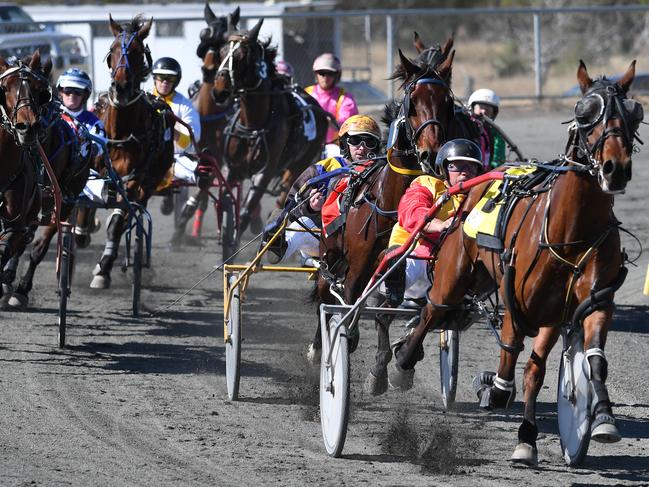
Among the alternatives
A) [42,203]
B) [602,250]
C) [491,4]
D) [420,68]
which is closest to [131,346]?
[42,203]

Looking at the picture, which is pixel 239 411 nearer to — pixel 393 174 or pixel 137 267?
pixel 393 174

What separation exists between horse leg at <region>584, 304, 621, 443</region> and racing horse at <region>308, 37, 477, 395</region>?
152cm

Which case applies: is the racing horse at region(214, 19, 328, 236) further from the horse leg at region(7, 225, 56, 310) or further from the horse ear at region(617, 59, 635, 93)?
the horse ear at region(617, 59, 635, 93)

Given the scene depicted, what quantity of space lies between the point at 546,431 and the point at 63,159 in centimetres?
445

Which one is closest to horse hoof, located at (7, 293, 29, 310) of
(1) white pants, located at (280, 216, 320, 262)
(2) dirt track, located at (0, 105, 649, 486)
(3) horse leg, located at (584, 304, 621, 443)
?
(2) dirt track, located at (0, 105, 649, 486)

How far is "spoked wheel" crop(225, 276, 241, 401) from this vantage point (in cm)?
769

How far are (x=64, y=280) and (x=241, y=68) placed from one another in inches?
178

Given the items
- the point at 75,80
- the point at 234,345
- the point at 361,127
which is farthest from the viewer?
the point at 75,80

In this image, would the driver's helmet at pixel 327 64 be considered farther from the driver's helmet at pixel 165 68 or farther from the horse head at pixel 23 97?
A: the horse head at pixel 23 97

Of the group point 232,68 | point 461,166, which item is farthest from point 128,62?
point 461,166

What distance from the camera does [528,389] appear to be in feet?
20.3

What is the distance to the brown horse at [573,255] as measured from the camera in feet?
17.9

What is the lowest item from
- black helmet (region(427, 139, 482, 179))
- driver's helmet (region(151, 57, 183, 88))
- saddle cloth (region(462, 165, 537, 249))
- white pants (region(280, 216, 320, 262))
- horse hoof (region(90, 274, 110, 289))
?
horse hoof (region(90, 274, 110, 289))

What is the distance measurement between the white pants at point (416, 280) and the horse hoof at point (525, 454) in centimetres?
143
